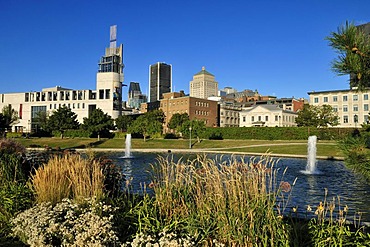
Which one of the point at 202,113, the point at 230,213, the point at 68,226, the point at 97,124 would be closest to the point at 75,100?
the point at 202,113

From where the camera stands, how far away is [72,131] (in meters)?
71.9

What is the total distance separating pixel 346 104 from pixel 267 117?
21.9 m

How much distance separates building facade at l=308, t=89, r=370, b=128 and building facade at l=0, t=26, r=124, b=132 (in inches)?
2374

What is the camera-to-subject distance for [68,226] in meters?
4.65

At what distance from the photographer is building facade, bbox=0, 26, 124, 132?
102 metres

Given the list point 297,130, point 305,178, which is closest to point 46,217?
point 305,178

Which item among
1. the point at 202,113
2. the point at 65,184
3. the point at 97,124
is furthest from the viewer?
the point at 202,113

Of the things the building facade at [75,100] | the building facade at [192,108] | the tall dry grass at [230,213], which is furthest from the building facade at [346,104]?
the tall dry grass at [230,213]

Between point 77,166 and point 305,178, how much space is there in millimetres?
15437

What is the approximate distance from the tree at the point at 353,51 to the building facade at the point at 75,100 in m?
99.7

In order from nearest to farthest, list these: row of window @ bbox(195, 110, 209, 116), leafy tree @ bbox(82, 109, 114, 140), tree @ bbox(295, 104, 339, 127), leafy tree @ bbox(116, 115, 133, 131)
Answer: leafy tree @ bbox(82, 109, 114, 140)
tree @ bbox(295, 104, 339, 127)
leafy tree @ bbox(116, 115, 133, 131)
row of window @ bbox(195, 110, 209, 116)

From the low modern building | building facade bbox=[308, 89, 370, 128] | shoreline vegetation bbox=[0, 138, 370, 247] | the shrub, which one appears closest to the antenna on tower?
the low modern building

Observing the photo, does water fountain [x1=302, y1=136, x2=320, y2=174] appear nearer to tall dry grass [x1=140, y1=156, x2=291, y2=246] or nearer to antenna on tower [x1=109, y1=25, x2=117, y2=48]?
tall dry grass [x1=140, y1=156, x2=291, y2=246]

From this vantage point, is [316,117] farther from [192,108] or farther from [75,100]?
[75,100]
